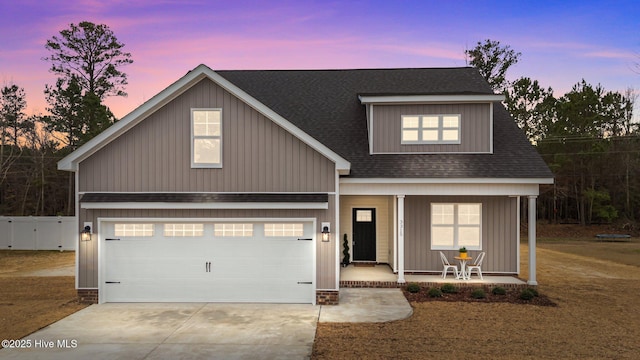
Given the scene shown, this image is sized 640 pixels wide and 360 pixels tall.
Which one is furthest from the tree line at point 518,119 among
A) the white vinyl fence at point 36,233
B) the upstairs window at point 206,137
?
the upstairs window at point 206,137

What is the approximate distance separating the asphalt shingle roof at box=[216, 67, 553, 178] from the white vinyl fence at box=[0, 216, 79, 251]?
12.1 meters

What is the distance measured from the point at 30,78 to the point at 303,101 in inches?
950

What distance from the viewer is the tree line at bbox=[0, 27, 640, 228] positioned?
30.5 metres

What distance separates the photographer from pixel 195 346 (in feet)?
25.1

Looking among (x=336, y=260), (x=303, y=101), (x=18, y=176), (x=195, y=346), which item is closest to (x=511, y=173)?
(x=336, y=260)

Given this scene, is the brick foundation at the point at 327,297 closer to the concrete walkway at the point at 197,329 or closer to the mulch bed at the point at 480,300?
the concrete walkway at the point at 197,329

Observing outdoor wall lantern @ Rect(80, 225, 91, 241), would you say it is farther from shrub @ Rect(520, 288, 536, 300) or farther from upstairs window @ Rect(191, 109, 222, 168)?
shrub @ Rect(520, 288, 536, 300)

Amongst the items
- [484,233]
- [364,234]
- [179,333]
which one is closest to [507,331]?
[484,233]

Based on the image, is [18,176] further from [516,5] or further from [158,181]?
[516,5]

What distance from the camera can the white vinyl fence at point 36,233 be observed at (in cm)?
2148

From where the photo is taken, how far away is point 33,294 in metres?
12.1

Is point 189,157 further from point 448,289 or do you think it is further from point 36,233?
point 36,233

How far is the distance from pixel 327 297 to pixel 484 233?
615 cm

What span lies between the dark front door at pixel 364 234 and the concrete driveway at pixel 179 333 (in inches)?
204
